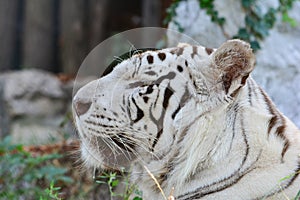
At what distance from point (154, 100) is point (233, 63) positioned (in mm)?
330

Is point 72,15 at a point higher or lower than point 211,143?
lower

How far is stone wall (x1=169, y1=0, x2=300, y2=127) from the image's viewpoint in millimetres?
4395

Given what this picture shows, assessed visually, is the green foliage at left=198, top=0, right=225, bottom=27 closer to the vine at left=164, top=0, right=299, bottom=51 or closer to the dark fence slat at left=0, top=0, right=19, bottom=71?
the vine at left=164, top=0, right=299, bottom=51

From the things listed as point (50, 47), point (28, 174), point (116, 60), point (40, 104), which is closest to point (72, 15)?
point (50, 47)

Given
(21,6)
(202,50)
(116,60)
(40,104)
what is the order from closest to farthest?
(202,50) < (116,60) < (40,104) < (21,6)

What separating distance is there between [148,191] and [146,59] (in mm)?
512

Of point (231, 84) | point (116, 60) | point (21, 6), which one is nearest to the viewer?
point (231, 84)

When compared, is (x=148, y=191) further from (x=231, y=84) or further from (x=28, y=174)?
Result: (x=28, y=174)

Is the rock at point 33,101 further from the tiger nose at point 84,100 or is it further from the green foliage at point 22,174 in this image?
the tiger nose at point 84,100

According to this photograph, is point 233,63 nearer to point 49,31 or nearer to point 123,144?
point 123,144

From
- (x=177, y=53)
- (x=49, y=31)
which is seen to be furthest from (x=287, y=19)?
(x=49, y=31)

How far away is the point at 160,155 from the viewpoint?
2.39 metres

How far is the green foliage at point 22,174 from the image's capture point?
13.5 ft

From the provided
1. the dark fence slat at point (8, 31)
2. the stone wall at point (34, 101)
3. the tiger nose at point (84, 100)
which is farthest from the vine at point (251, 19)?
the dark fence slat at point (8, 31)
